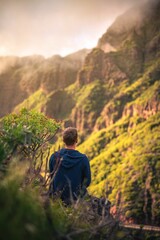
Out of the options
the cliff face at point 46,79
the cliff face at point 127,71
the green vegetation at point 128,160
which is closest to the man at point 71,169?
the green vegetation at point 128,160

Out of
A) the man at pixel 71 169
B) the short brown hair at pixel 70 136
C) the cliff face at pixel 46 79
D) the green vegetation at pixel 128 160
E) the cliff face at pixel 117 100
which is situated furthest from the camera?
the cliff face at pixel 46 79

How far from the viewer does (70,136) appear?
552cm

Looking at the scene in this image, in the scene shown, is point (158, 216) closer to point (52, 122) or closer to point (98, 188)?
point (98, 188)

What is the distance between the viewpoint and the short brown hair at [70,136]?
5508mm

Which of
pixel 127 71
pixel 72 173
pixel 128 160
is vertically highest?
pixel 127 71

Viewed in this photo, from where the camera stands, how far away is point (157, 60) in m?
144

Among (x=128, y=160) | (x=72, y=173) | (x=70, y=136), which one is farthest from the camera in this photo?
(x=128, y=160)

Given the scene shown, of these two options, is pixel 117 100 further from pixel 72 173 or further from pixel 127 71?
pixel 72 173

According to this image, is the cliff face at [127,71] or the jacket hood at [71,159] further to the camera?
the cliff face at [127,71]

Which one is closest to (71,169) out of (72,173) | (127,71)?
(72,173)

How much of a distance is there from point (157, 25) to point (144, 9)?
2410cm

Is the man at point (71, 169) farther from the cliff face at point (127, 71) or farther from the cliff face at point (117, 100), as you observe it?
the cliff face at point (127, 71)

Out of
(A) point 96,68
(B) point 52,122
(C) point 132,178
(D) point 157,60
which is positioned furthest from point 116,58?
(B) point 52,122

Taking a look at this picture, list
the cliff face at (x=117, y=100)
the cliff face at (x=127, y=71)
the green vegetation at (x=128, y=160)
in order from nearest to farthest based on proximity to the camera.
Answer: the green vegetation at (x=128, y=160)
the cliff face at (x=117, y=100)
the cliff face at (x=127, y=71)
